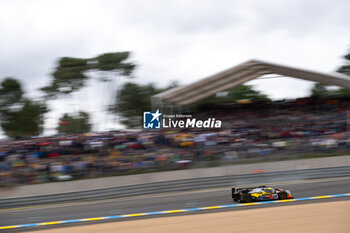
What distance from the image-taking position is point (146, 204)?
10625mm

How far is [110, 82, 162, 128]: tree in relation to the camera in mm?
38781

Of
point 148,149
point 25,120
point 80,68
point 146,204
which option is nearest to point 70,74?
point 80,68

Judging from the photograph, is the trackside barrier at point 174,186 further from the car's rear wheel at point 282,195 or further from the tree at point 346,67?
the tree at point 346,67

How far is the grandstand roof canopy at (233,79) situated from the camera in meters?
17.9

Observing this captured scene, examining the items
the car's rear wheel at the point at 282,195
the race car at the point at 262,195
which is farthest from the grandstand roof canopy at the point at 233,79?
the car's rear wheel at the point at 282,195

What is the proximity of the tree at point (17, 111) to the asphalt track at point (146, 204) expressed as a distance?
1015 inches

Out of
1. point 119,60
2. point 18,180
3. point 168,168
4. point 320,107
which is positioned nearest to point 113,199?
point 168,168

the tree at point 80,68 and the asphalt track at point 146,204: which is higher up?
the tree at point 80,68

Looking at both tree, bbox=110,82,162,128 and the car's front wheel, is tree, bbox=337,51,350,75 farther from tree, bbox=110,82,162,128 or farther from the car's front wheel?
the car's front wheel

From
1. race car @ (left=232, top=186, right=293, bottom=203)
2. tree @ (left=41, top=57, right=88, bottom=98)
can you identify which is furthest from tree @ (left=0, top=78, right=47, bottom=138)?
race car @ (left=232, top=186, right=293, bottom=203)

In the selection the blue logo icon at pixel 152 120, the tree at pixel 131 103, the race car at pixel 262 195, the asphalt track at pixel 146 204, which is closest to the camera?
the race car at pixel 262 195

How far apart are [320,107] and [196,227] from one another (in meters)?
13.6

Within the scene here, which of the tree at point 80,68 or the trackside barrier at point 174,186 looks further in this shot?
the tree at point 80,68

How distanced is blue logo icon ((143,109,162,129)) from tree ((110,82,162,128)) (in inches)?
843
